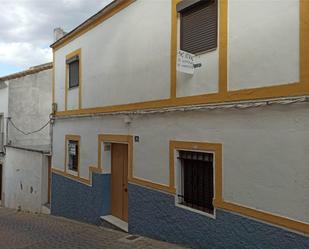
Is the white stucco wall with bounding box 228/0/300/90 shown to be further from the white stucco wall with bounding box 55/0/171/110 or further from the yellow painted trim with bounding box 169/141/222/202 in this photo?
the white stucco wall with bounding box 55/0/171/110

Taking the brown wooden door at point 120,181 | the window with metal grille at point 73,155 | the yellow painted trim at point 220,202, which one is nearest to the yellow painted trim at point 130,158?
the brown wooden door at point 120,181

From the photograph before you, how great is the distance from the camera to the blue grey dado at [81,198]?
33.2 ft

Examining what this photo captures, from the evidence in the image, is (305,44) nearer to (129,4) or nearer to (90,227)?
(129,4)

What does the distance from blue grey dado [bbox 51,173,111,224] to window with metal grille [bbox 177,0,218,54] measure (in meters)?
4.73

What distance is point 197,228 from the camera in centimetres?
648

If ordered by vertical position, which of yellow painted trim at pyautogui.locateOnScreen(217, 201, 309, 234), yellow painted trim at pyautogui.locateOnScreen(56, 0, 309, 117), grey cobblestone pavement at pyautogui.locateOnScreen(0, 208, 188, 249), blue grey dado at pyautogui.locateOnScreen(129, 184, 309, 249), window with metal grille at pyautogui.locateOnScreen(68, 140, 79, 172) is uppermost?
yellow painted trim at pyautogui.locateOnScreen(56, 0, 309, 117)

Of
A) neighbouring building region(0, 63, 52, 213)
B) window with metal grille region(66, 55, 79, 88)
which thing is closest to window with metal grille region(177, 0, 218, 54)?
window with metal grille region(66, 55, 79, 88)

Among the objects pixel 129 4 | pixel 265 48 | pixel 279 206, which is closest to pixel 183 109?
pixel 265 48

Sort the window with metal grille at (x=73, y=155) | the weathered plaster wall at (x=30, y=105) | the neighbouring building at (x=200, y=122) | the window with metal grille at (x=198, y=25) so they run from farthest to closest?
the weathered plaster wall at (x=30, y=105) → the window with metal grille at (x=73, y=155) → the window with metal grille at (x=198, y=25) → the neighbouring building at (x=200, y=122)

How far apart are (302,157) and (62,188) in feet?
31.7

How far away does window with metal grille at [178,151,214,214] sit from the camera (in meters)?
6.50

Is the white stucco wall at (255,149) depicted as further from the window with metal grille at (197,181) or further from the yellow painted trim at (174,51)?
the yellow painted trim at (174,51)

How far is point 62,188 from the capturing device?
1279 centimetres

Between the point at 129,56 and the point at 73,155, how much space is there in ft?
15.5
